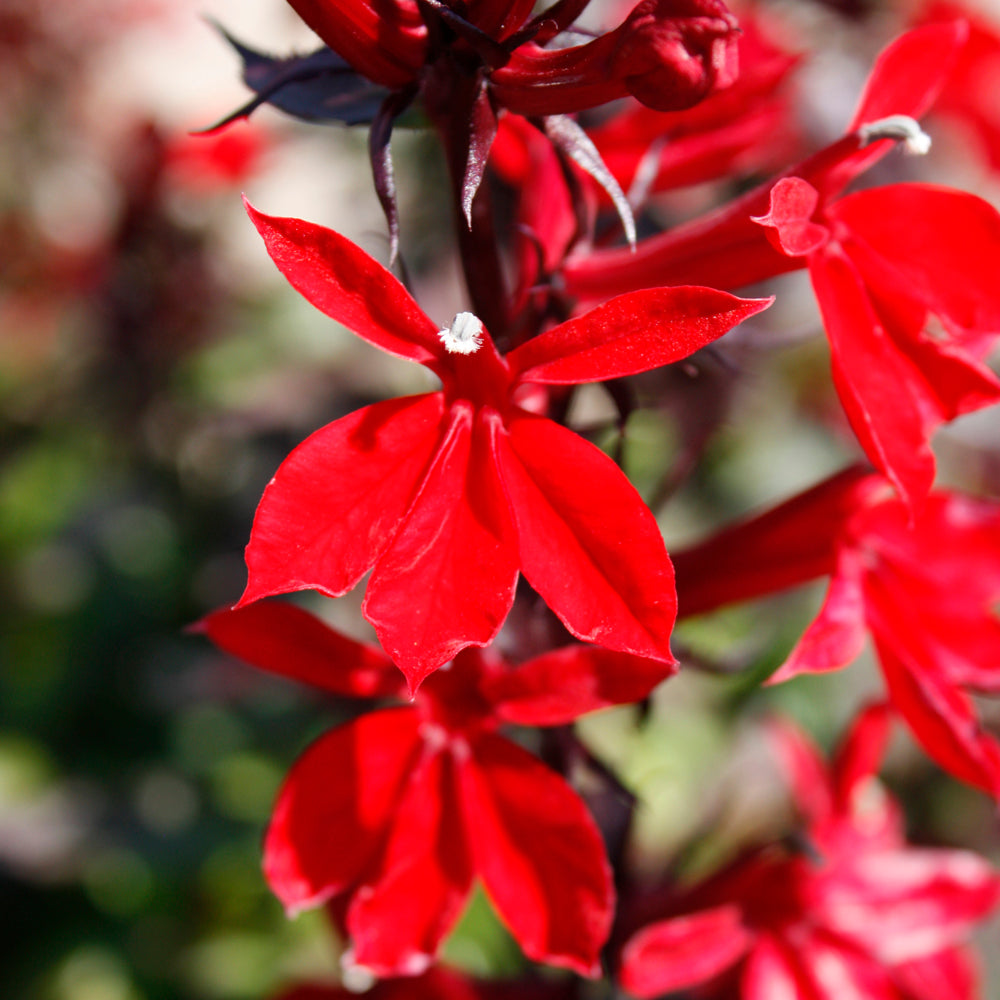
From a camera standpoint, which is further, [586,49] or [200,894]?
[200,894]

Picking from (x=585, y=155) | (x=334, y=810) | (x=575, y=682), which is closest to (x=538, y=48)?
(x=585, y=155)

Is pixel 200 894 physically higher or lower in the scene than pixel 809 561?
lower

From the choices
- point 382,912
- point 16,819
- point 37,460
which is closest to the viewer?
point 382,912

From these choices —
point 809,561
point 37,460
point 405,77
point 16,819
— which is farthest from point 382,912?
point 37,460

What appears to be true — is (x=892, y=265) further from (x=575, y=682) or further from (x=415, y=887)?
(x=415, y=887)

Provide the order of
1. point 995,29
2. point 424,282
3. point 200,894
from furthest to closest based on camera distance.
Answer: point 995,29 → point 424,282 → point 200,894

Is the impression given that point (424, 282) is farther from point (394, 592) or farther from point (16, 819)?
point (394, 592)

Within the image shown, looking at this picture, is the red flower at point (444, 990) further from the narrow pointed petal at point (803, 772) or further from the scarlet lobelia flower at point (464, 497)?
the scarlet lobelia flower at point (464, 497)

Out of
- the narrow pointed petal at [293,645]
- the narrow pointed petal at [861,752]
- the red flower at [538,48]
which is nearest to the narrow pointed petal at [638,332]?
the red flower at [538,48]

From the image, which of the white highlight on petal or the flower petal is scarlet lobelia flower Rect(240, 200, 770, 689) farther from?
the flower petal
